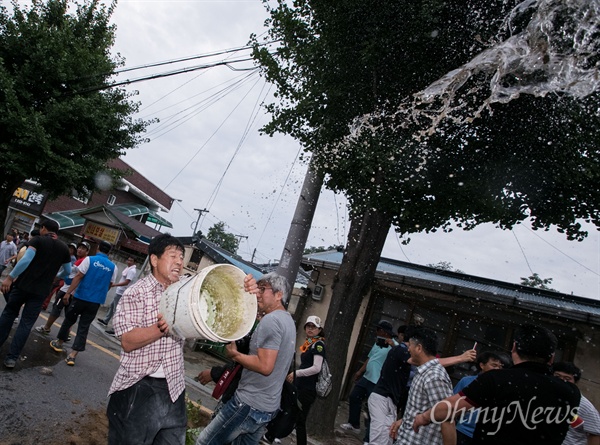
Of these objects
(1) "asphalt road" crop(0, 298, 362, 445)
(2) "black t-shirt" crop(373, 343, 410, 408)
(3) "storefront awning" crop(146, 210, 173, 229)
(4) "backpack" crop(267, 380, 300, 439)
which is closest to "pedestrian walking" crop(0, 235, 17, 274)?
(1) "asphalt road" crop(0, 298, 362, 445)

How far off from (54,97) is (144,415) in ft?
45.0

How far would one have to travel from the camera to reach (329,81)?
7.09m

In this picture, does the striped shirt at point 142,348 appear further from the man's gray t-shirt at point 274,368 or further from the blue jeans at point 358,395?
→ the blue jeans at point 358,395

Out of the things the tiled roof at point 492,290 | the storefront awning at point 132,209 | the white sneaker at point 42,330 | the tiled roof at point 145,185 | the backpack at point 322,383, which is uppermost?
the tiled roof at point 145,185

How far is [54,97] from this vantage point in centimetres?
1272

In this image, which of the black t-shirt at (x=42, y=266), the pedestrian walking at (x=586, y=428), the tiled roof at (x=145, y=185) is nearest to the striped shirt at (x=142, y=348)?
the black t-shirt at (x=42, y=266)

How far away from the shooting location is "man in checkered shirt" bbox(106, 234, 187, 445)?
2.22 metres

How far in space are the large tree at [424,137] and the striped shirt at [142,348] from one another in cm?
476

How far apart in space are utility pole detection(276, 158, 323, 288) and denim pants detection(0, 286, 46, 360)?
11.5 feet

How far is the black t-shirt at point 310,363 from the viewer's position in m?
4.61

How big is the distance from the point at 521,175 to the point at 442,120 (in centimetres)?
165

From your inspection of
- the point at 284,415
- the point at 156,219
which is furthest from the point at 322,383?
the point at 156,219

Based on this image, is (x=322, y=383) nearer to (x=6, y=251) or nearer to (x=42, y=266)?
(x=42, y=266)

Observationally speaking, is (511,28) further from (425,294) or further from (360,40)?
(425,294)
